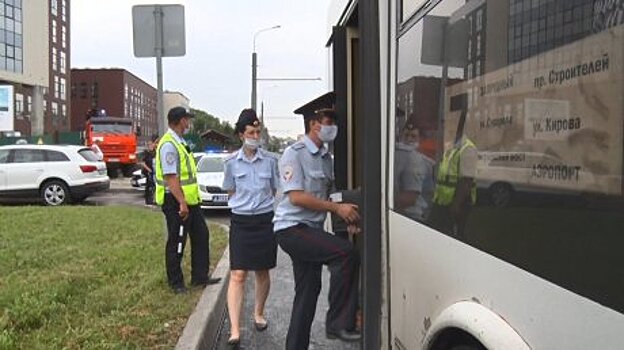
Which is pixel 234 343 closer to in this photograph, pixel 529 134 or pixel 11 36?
pixel 529 134

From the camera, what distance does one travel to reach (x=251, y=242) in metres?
5.24


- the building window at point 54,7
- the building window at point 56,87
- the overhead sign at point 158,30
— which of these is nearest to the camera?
the overhead sign at point 158,30

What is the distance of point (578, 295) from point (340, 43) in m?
3.33

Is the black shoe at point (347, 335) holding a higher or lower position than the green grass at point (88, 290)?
higher

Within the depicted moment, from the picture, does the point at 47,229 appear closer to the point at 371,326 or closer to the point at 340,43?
the point at 340,43

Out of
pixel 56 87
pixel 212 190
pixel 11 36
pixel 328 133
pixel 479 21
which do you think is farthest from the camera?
pixel 56 87

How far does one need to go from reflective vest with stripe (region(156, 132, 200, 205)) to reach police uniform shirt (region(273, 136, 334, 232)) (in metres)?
2.09

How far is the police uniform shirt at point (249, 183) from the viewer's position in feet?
17.3

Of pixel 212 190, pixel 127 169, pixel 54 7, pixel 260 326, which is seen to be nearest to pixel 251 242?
pixel 260 326

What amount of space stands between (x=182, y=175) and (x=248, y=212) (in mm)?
1327

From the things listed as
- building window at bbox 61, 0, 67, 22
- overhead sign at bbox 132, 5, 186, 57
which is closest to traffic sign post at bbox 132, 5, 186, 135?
overhead sign at bbox 132, 5, 186, 57

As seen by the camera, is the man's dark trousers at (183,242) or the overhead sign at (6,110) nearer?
the man's dark trousers at (183,242)

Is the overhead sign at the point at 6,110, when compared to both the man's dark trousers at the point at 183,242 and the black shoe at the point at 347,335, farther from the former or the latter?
the black shoe at the point at 347,335

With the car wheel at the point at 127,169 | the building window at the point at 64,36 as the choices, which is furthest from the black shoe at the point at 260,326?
the building window at the point at 64,36
